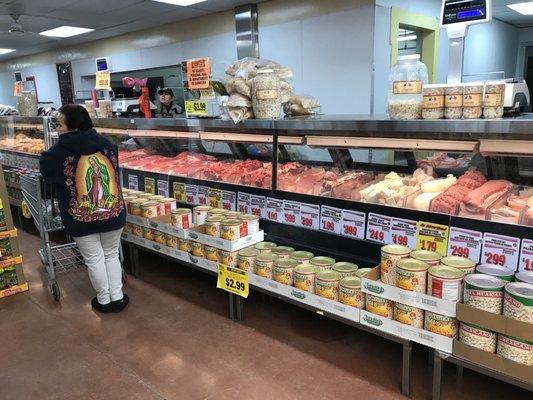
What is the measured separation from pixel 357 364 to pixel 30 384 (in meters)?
1.90

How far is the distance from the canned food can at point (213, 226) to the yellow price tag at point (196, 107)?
38.4 inches

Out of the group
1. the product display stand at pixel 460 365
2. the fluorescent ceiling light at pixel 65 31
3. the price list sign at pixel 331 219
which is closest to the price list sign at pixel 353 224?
the price list sign at pixel 331 219

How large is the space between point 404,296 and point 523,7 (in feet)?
23.4

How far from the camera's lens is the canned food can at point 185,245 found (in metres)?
3.28

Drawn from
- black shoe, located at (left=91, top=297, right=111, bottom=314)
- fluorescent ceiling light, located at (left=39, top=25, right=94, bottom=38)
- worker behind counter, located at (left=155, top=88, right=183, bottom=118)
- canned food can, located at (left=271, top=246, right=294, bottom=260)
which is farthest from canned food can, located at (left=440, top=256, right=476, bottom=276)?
fluorescent ceiling light, located at (left=39, top=25, right=94, bottom=38)

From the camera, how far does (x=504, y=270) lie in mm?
2012

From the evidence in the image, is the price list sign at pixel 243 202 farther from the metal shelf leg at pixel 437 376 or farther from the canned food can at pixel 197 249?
the metal shelf leg at pixel 437 376

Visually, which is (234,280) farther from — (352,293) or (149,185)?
(149,185)

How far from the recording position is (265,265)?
→ 2.73m

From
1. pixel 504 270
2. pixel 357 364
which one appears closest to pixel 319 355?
pixel 357 364

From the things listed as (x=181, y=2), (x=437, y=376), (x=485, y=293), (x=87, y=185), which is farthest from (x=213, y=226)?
(x=181, y=2)

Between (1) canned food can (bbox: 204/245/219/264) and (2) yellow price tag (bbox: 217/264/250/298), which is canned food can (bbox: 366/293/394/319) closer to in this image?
(2) yellow price tag (bbox: 217/264/250/298)

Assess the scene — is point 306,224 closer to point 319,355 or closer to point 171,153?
point 319,355

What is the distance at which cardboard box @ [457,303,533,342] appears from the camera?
1767 mm
